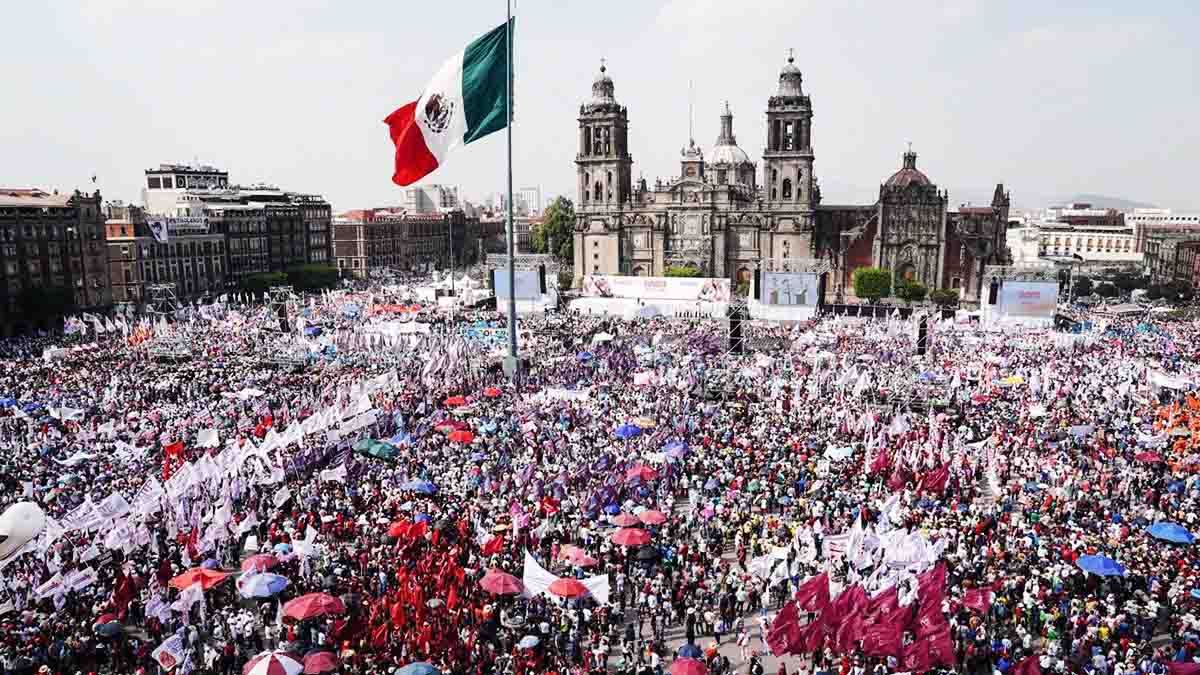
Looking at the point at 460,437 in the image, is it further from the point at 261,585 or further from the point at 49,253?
the point at 49,253

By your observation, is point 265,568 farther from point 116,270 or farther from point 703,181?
point 703,181

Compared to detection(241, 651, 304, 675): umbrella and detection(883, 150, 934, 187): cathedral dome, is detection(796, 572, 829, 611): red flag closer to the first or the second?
detection(241, 651, 304, 675): umbrella

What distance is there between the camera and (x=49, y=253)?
61.9 m

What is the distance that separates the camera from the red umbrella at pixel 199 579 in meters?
16.8

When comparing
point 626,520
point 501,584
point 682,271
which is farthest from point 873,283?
point 501,584

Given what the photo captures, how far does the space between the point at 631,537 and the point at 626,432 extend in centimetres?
932

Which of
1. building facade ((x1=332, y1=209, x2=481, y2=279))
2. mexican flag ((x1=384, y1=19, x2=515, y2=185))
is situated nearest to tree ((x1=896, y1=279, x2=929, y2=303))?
building facade ((x1=332, y1=209, x2=481, y2=279))

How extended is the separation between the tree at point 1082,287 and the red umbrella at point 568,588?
7522 cm

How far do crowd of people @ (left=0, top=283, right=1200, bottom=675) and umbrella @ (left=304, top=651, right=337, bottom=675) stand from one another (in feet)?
0.16

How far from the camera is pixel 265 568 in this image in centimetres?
1809

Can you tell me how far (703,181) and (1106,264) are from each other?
5727cm

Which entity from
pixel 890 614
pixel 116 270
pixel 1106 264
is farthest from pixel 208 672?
pixel 1106 264

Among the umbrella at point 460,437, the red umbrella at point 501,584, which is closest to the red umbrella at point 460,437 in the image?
the umbrella at point 460,437

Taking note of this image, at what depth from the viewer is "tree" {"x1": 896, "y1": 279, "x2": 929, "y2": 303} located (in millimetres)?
73188
